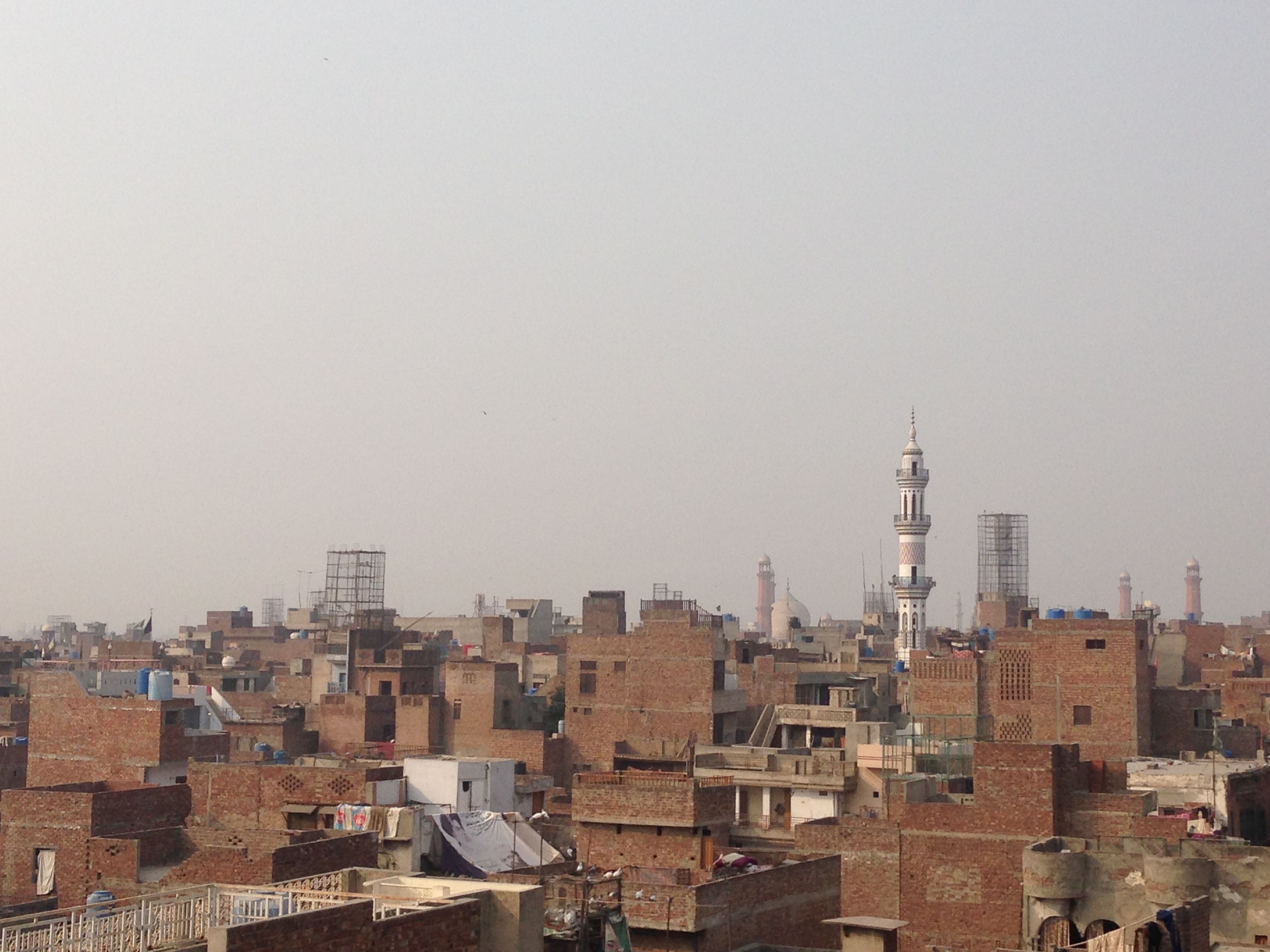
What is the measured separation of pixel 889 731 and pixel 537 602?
62.3 m

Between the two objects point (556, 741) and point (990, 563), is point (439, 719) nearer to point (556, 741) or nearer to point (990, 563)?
point (556, 741)

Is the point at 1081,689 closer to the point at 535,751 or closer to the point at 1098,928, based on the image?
the point at 535,751

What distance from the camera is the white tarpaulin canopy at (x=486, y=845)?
33062mm

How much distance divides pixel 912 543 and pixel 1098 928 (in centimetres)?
9683

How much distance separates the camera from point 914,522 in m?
125

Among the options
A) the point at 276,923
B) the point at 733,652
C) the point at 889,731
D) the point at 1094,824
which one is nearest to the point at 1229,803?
the point at 1094,824

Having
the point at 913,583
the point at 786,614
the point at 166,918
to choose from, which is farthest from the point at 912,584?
the point at 166,918

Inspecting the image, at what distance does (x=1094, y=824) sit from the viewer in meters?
33.7

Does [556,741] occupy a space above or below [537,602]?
below

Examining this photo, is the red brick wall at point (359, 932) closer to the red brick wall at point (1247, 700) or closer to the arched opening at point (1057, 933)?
the arched opening at point (1057, 933)

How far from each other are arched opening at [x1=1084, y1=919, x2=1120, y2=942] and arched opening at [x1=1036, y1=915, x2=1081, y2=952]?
0.27 meters

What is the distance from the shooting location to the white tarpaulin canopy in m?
33.1

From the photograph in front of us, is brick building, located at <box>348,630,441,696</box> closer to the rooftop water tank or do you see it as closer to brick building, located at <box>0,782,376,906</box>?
the rooftop water tank

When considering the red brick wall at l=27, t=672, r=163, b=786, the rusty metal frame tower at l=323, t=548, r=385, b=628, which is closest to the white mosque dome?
the rusty metal frame tower at l=323, t=548, r=385, b=628
